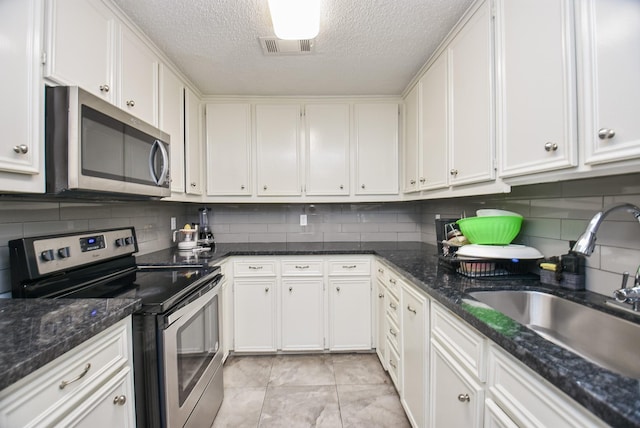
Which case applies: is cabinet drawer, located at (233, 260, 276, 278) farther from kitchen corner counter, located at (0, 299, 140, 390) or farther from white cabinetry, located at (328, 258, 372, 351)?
kitchen corner counter, located at (0, 299, 140, 390)

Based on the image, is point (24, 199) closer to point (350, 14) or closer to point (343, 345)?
point (350, 14)

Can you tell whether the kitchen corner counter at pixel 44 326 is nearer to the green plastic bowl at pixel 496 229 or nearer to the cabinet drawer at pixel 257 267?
the cabinet drawer at pixel 257 267

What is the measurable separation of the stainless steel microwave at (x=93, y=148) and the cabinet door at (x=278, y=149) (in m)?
1.09

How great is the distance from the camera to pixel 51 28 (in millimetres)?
1068

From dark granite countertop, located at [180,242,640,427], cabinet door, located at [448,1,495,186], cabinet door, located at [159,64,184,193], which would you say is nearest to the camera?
dark granite countertop, located at [180,242,640,427]

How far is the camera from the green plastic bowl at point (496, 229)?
54.8 inches

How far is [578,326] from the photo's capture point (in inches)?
39.8

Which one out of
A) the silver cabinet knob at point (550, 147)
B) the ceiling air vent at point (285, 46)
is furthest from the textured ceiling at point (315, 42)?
the silver cabinet knob at point (550, 147)

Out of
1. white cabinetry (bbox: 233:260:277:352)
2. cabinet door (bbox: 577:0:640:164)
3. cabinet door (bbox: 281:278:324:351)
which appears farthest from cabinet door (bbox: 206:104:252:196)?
cabinet door (bbox: 577:0:640:164)

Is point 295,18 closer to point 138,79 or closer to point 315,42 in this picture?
point 315,42

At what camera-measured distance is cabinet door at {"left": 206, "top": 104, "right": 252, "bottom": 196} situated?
2.54 m

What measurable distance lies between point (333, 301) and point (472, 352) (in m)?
1.49

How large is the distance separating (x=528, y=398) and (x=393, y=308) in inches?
47.4

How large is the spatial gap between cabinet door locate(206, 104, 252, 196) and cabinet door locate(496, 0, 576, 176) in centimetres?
196
